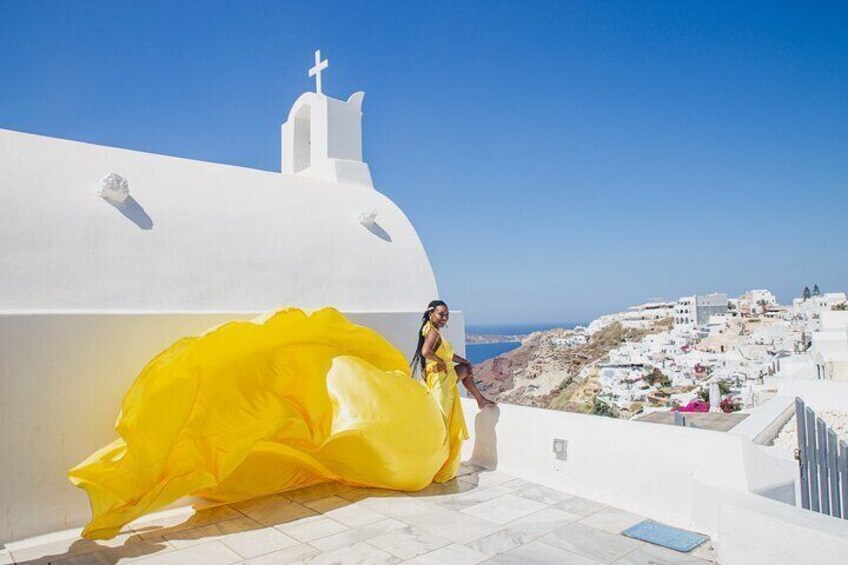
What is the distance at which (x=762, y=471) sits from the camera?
3400 mm

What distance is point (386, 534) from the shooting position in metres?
3.60

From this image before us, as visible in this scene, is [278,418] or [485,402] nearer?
[278,418]

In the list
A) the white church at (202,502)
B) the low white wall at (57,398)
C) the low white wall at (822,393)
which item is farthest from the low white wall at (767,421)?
the low white wall at (57,398)

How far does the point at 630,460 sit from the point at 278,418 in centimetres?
260

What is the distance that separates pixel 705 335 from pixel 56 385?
61.5 meters

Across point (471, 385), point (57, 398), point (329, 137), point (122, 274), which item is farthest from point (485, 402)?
point (329, 137)

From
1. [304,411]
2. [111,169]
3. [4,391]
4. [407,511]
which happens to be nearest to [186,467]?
[304,411]

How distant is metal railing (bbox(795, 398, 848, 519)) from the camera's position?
355cm

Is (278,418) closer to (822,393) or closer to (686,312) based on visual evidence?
(822,393)

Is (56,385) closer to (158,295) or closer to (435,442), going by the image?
(158,295)

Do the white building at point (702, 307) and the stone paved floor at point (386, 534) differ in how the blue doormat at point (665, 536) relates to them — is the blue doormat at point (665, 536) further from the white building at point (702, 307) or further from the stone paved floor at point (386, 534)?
the white building at point (702, 307)

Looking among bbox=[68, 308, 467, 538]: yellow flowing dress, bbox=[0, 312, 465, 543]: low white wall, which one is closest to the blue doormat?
bbox=[68, 308, 467, 538]: yellow flowing dress

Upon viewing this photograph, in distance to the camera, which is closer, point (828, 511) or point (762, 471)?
point (762, 471)

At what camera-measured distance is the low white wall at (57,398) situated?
3641mm
